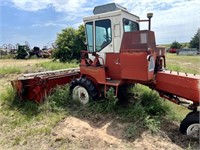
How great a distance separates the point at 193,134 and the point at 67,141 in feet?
7.03

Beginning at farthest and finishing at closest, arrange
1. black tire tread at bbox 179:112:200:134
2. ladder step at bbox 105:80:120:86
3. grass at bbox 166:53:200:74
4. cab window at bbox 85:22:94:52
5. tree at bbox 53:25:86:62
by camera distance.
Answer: tree at bbox 53:25:86:62
grass at bbox 166:53:200:74
cab window at bbox 85:22:94:52
ladder step at bbox 105:80:120:86
black tire tread at bbox 179:112:200:134

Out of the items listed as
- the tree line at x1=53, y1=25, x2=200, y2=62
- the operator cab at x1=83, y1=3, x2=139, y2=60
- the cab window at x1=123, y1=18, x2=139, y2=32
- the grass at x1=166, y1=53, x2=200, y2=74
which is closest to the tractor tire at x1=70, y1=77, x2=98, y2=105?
the operator cab at x1=83, y1=3, x2=139, y2=60

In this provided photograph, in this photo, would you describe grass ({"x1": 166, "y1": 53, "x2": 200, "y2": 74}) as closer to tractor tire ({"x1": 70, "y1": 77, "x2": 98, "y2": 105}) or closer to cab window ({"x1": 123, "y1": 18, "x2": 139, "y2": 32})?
cab window ({"x1": 123, "y1": 18, "x2": 139, "y2": 32})

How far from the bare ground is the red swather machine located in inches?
14.2

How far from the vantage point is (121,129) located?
4.08 meters

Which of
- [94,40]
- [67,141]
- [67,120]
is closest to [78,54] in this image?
[94,40]

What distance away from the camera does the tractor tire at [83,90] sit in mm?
5012

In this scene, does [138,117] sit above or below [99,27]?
below

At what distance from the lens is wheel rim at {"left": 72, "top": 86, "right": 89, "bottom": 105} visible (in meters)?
5.18

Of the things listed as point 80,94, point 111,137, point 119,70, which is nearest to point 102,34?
point 119,70

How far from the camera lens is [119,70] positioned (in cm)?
493

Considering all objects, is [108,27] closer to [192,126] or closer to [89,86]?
[89,86]

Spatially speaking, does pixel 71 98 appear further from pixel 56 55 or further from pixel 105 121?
pixel 56 55

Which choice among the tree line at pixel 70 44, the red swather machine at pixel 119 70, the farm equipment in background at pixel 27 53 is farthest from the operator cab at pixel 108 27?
the farm equipment in background at pixel 27 53
